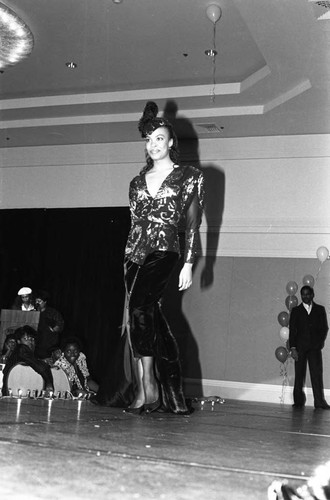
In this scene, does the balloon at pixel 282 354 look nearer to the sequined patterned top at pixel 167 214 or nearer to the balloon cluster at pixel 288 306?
the balloon cluster at pixel 288 306

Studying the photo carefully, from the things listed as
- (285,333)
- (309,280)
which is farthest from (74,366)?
(309,280)

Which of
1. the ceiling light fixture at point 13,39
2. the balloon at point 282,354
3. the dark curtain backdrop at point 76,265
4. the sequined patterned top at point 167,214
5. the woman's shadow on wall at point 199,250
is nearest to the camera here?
the sequined patterned top at point 167,214

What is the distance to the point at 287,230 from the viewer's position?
825 cm

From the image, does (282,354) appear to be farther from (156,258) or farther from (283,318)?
(156,258)

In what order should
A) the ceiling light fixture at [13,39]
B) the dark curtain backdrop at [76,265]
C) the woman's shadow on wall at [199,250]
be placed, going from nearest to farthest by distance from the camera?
the ceiling light fixture at [13,39] < the woman's shadow on wall at [199,250] < the dark curtain backdrop at [76,265]

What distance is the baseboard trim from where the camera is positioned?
784 centimetres

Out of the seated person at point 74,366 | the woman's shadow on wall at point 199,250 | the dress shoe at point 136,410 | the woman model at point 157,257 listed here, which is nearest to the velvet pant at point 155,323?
the woman model at point 157,257

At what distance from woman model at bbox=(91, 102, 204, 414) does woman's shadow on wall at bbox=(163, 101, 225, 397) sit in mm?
5495

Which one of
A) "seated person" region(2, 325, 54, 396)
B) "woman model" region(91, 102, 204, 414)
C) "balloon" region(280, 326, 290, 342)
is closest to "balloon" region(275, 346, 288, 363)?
"balloon" region(280, 326, 290, 342)

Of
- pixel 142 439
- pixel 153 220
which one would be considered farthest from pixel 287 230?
pixel 142 439

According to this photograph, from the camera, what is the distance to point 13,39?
6.65 meters

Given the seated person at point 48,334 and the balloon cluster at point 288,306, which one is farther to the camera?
the balloon cluster at point 288,306

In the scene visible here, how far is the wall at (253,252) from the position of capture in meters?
8.10

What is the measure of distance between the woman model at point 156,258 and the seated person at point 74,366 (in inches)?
129
